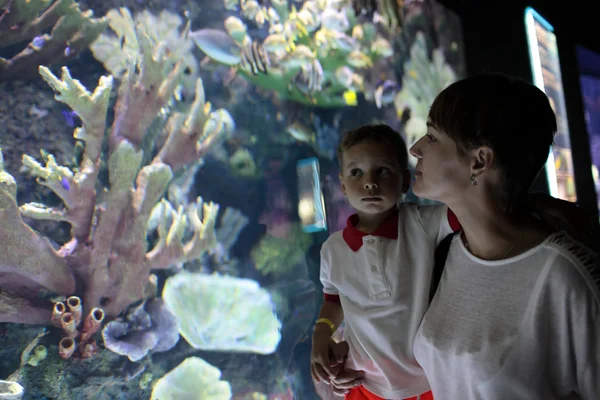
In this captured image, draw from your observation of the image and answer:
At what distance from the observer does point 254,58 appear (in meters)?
2.80

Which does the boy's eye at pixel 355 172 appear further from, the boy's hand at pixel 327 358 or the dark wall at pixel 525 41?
the dark wall at pixel 525 41

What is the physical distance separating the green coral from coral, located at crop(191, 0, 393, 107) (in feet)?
3.17

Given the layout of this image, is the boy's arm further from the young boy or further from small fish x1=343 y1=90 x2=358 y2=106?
small fish x1=343 y1=90 x2=358 y2=106

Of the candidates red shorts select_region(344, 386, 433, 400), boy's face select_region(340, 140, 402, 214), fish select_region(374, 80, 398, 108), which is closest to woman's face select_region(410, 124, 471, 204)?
boy's face select_region(340, 140, 402, 214)

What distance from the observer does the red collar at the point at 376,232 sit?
131 centimetres

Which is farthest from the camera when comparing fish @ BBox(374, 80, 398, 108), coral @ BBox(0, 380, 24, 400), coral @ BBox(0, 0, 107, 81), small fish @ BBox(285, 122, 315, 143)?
fish @ BBox(374, 80, 398, 108)

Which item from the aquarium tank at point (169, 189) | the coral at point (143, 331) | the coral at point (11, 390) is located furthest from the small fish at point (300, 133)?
the coral at point (11, 390)

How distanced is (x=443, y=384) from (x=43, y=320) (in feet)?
5.34

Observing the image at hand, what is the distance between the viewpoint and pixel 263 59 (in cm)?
285

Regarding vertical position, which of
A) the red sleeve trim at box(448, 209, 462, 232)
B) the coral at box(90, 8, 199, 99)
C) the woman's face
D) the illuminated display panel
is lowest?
the illuminated display panel

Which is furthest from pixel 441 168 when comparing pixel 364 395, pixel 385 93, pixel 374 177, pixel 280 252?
pixel 385 93

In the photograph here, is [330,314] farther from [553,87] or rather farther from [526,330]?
[553,87]

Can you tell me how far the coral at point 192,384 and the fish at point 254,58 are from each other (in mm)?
1802

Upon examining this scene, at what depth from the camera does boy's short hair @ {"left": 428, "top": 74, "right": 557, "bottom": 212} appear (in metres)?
0.85
